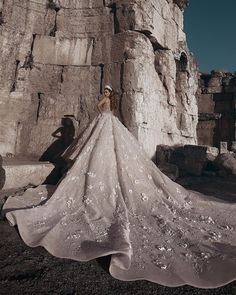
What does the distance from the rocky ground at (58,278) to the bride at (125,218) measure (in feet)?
0.18

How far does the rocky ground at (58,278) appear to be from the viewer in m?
1.77

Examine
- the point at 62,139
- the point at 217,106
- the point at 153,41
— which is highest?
the point at 217,106

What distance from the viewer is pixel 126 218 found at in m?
2.95

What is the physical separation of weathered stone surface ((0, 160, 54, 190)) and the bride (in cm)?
72

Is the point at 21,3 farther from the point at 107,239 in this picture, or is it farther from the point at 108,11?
the point at 107,239

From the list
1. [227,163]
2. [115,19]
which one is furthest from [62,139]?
[227,163]

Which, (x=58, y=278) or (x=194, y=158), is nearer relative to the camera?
(x=58, y=278)

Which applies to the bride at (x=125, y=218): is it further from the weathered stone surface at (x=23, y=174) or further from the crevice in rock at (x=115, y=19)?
the crevice in rock at (x=115, y=19)

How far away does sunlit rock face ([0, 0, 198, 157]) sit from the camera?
21.0 ft

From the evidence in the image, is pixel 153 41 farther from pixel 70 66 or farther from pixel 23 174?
pixel 23 174

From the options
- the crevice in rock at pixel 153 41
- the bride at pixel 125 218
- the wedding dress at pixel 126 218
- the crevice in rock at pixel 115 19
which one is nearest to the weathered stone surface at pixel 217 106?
the crevice in rock at pixel 153 41

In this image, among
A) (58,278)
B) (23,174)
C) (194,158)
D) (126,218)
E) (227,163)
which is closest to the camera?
(58,278)

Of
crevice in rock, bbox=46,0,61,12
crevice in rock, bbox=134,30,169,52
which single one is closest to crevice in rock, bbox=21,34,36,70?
crevice in rock, bbox=46,0,61,12

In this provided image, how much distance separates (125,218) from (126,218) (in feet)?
0.04
